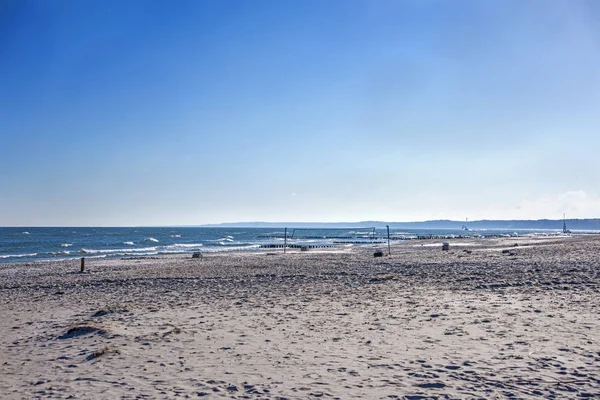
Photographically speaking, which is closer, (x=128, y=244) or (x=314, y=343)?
(x=314, y=343)

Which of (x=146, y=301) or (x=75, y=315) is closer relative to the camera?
(x=75, y=315)

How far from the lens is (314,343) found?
8953 mm

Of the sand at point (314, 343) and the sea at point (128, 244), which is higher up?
the sand at point (314, 343)

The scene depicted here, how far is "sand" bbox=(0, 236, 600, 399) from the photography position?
661 centimetres

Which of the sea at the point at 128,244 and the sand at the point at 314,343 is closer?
→ the sand at the point at 314,343

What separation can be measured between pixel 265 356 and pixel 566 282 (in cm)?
1161

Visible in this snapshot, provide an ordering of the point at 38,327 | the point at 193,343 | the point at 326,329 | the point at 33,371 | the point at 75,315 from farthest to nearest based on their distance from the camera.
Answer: the point at 75,315, the point at 38,327, the point at 326,329, the point at 193,343, the point at 33,371

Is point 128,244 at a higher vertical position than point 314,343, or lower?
lower

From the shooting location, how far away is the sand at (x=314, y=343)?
260 inches

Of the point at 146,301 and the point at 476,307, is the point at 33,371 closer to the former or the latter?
the point at 146,301

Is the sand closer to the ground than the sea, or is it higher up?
higher up

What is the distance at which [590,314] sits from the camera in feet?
34.2

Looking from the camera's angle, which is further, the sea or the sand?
the sea

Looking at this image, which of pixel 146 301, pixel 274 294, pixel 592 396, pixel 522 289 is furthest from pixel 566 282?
pixel 146 301
